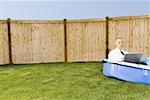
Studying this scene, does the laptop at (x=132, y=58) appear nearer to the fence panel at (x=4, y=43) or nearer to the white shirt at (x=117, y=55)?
the white shirt at (x=117, y=55)

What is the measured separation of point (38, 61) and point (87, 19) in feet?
8.33

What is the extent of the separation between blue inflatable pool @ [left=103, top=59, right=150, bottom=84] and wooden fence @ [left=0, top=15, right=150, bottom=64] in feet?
12.8

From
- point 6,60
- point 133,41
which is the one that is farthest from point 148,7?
point 6,60

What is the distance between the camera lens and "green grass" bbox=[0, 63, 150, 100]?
21.0 feet

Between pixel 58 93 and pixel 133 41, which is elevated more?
pixel 133 41

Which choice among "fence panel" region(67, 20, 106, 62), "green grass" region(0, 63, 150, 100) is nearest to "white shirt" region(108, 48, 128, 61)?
"green grass" region(0, 63, 150, 100)

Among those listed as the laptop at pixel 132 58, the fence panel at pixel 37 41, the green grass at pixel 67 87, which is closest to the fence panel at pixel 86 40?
the fence panel at pixel 37 41

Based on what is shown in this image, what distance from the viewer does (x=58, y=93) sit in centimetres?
675

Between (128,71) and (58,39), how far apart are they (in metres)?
5.71

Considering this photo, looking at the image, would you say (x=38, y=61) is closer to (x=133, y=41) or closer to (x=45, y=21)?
(x=45, y=21)

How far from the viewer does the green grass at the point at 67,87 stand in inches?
252

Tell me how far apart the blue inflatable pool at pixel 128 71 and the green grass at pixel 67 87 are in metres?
0.14

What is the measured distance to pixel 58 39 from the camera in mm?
13109

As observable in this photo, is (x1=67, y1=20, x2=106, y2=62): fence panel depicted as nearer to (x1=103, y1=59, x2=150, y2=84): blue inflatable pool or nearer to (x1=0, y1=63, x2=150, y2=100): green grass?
(x1=0, y1=63, x2=150, y2=100): green grass
